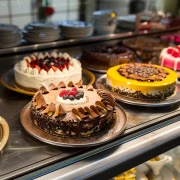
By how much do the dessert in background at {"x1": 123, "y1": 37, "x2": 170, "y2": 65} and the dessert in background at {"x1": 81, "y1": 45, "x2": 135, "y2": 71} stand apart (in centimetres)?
9

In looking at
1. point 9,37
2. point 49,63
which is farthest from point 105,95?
point 9,37

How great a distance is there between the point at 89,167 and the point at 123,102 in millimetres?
479

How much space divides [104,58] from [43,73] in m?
0.52

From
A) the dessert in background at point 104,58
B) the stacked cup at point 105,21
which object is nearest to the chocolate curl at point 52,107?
the dessert in background at point 104,58

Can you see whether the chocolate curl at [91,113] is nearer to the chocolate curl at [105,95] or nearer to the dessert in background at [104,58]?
the chocolate curl at [105,95]

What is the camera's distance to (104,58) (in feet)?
6.10

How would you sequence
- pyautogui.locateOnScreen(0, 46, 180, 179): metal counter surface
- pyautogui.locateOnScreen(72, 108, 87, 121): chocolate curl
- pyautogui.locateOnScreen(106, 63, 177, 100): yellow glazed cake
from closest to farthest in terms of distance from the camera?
pyautogui.locateOnScreen(0, 46, 180, 179): metal counter surface < pyautogui.locateOnScreen(72, 108, 87, 121): chocolate curl < pyautogui.locateOnScreen(106, 63, 177, 100): yellow glazed cake

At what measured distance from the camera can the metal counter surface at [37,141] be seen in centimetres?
95

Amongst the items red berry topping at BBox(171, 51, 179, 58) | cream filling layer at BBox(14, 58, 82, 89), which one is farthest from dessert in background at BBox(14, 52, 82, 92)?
red berry topping at BBox(171, 51, 179, 58)

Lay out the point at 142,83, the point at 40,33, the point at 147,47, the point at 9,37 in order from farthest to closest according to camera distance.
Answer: the point at 147,47
the point at 40,33
the point at 9,37
the point at 142,83

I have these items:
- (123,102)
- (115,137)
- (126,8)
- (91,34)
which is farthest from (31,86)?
(126,8)

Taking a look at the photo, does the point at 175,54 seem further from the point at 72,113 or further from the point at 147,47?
the point at 72,113

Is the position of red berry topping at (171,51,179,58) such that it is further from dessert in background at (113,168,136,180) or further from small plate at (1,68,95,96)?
dessert in background at (113,168,136,180)

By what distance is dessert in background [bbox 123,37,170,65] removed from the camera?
1989 mm
